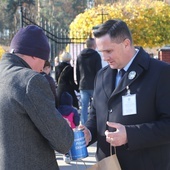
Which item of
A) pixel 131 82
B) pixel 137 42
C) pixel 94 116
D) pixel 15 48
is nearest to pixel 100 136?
pixel 94 116

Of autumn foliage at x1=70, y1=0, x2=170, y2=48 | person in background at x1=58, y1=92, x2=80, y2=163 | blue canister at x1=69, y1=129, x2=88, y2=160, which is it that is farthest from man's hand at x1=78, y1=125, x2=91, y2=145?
autumn foliage at x1=70, y1=0, x2=170, y2=48

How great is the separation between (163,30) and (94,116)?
2087cm

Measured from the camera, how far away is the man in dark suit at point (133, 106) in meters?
2.57

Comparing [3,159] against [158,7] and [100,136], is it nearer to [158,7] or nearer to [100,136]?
[100,136]

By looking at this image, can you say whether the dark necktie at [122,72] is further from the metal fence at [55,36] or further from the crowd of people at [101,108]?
the metal fence at [55,36]

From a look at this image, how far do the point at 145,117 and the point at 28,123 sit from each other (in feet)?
2.37

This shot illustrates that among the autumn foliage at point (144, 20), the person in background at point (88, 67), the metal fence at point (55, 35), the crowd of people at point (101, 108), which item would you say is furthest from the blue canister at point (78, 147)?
the autumn foliage at point (144, 20)

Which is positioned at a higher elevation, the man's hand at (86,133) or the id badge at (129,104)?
the id badge at (129,104)

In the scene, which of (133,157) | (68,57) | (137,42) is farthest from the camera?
(137,42)

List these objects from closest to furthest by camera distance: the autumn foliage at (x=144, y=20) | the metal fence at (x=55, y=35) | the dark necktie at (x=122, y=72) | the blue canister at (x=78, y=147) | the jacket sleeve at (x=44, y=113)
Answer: the jacket sleeve at (x=44, y=113) → the blue canister at (x=78, y=147) → the dark necktie at (x=122, y=72) → the metal fence at (x=55, y=35) → the autumn foliage at (x=144, y=20)

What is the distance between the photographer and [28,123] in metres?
2.28

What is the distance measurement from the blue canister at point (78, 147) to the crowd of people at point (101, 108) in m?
0.09

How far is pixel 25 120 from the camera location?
227 cm

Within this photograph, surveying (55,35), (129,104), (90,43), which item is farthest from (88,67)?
(129,104)
